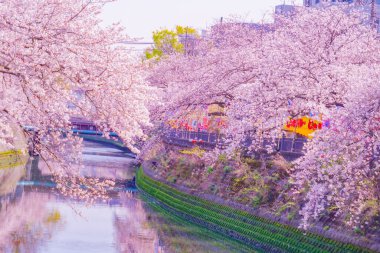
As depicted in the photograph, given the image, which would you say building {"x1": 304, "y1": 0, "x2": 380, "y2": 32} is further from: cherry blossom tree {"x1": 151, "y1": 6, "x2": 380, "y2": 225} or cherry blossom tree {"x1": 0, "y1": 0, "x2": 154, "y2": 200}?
cherry blossom tree {"x1": 0, "y1": 0, "x2": 154, "y2": 200}

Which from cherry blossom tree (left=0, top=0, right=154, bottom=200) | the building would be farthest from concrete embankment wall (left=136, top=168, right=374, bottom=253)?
the building

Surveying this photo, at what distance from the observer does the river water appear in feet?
77.4

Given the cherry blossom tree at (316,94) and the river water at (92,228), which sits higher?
the cherry blossom tree at (316,94)

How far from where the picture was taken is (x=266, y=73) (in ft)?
72.9

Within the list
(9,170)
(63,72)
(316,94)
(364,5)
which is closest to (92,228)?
(316,94)

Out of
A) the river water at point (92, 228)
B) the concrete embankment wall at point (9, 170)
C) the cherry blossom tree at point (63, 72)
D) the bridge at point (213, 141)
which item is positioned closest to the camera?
the cherry blossom tree at point (63, 72)

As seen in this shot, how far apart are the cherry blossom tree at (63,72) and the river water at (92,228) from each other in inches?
267

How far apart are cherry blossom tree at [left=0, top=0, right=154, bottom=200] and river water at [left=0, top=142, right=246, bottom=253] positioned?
678cm

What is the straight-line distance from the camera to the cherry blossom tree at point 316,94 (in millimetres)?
16828

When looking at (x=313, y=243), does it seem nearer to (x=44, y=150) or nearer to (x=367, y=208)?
(x=367, y=208)

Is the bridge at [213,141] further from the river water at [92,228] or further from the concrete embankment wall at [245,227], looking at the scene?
the river water at [92,228]

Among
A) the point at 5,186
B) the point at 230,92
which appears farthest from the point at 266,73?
the point at 5,186

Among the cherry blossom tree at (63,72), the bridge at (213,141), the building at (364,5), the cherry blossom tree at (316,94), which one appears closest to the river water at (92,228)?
the bridge at (213,141)

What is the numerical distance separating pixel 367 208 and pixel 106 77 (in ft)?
31.1
